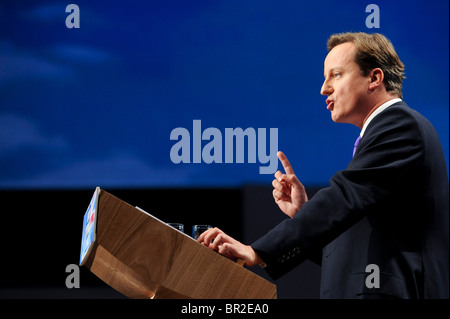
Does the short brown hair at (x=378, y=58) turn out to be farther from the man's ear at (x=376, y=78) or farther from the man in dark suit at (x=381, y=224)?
the man in dark suit at (x=381, y=224)

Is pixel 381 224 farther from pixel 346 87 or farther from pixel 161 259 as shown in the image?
pixel 161 259

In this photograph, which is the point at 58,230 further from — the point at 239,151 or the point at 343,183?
the point at 343,183

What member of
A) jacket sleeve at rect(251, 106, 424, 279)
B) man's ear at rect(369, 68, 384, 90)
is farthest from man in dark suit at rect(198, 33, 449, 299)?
man's ear at rect(369, 68, 384, 90)

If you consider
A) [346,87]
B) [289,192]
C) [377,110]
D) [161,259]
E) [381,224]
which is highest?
[346,87]

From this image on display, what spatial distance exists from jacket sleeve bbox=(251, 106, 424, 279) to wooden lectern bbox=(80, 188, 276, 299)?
0.76 feet

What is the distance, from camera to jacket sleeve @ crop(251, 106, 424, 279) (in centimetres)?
152

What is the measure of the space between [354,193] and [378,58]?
676 millimetres

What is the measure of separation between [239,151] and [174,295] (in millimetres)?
2153

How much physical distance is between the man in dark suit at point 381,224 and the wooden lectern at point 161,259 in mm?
177

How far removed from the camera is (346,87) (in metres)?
1.98

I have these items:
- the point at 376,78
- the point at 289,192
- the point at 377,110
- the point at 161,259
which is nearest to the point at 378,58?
the point at 376,78

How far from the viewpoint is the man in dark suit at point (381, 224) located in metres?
1.53

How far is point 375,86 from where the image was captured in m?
1.97

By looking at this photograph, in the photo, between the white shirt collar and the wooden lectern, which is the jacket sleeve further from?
→ the wooden lectern
